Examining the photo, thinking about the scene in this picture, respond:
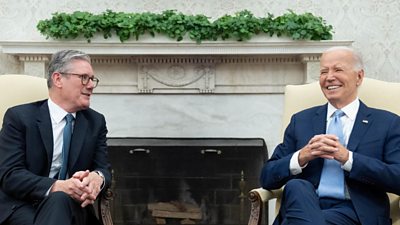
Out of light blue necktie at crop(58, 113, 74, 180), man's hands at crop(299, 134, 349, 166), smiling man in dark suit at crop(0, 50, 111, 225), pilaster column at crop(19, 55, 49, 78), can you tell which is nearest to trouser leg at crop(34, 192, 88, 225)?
smiling man in dark suit at crop(0, 50, 111, 225)

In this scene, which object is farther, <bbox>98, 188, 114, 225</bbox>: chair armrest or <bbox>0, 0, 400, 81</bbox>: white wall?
<bbox>0, 0, 400, 81</bbox>: white wall

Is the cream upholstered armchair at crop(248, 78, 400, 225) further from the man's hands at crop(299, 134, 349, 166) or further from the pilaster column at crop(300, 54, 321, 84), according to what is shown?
the pilaster column at crop(300, 54, 321, 84)

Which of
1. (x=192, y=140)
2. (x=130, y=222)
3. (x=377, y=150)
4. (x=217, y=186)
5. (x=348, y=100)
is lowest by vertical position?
(x=130, y=222)

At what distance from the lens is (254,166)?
415 cm

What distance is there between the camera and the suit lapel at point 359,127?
2.46m

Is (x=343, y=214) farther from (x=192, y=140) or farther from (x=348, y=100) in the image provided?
(x=192, y=140)

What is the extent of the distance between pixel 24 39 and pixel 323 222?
265 cm

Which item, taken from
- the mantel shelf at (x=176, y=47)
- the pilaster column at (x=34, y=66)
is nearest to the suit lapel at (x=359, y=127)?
the mantel shelf at (x=176, y=47)

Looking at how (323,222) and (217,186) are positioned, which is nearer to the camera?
(323,222)

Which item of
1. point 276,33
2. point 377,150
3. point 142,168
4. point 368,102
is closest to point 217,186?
point 142,168

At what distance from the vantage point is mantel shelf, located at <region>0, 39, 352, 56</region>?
3867mm

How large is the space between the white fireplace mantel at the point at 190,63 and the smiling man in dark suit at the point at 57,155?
132 cm

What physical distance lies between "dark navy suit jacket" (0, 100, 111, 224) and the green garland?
1.34 m

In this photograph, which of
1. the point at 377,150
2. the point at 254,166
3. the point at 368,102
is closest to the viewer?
the point at 377,150
